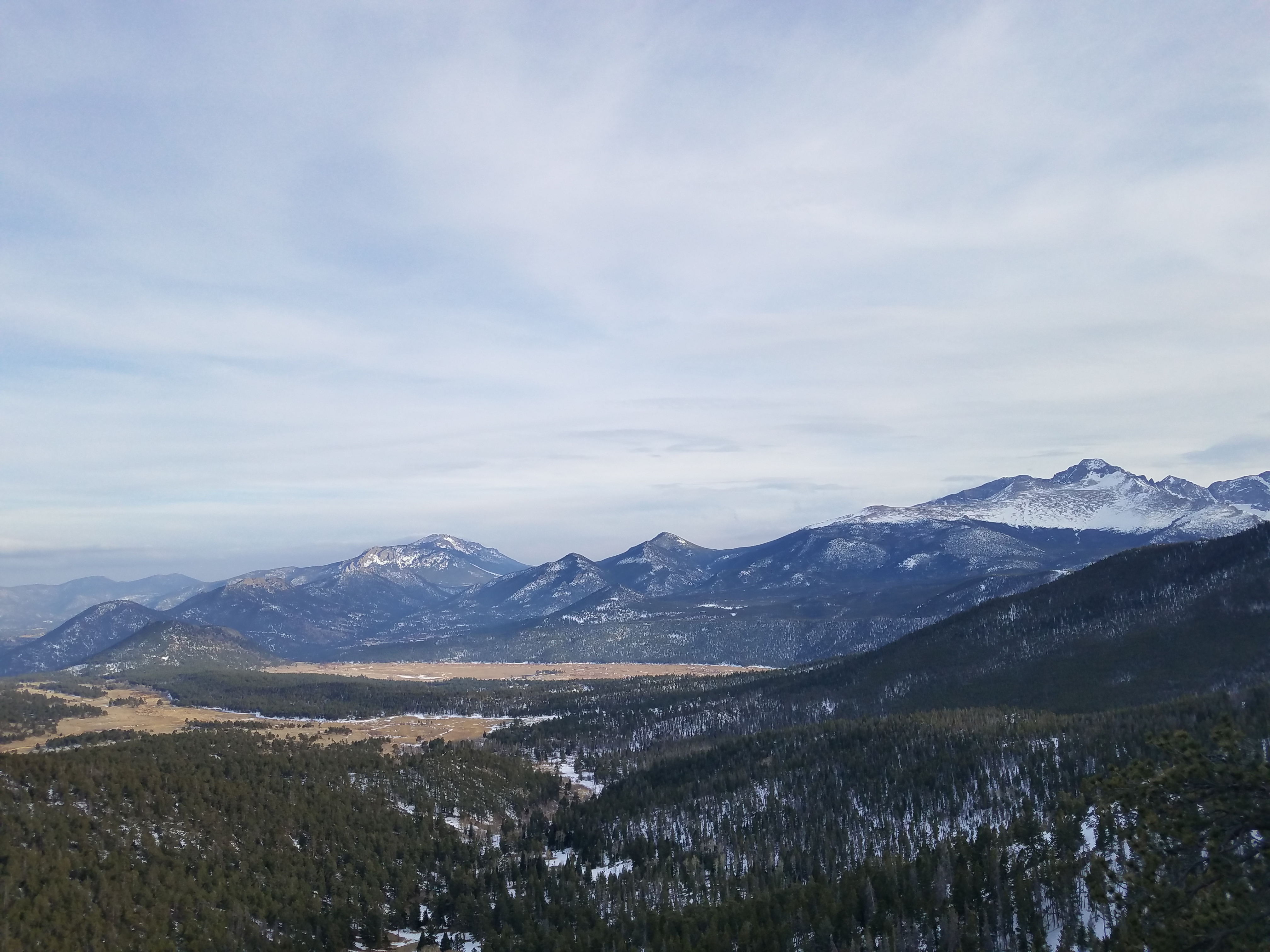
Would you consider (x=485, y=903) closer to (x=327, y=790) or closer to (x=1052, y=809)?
(x=327, y=790)

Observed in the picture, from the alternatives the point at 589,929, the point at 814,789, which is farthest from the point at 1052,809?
the point at 589,929

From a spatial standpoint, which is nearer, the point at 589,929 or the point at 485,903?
the point at 589,929

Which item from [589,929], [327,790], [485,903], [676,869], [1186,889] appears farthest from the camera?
[327,790]

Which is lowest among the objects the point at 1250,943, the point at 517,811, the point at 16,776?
the point at 517,811

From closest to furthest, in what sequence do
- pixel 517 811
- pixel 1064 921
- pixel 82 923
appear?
pixel 1064 921
pixel 82 923
pixel 517 811

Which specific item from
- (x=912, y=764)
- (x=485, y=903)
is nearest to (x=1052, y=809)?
(x=912, y=764)

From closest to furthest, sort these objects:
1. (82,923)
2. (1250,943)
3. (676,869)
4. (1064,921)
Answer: (1250,943), (1064,921), (82,923), (676,869)

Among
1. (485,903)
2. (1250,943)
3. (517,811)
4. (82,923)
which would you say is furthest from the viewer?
(517,811)

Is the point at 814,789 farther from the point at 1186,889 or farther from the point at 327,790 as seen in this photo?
the point at 1186,889

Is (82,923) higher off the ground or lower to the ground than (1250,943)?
lower
